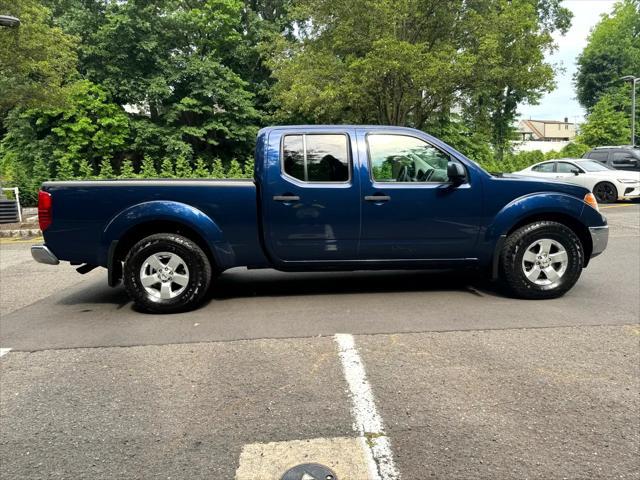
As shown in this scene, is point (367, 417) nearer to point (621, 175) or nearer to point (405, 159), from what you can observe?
point (405, 159)

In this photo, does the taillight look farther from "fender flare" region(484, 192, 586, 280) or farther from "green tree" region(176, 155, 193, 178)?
"green tree" region(176, 155, 193, 178)

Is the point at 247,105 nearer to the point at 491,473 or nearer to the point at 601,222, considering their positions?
the point at 601,222

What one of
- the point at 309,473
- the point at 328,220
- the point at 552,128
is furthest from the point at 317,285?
the point at 552,128

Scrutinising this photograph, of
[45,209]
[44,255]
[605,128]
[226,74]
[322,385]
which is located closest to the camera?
[322,385]

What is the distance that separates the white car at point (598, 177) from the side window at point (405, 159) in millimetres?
10863

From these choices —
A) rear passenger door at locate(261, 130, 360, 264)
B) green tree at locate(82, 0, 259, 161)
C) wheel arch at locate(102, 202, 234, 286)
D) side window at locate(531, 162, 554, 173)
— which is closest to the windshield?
side window at locate(531, 162, 554, 173)

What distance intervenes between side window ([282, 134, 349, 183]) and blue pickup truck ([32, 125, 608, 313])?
1cm

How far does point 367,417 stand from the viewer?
2.91 meters

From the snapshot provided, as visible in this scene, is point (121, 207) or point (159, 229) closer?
point (121, 207)

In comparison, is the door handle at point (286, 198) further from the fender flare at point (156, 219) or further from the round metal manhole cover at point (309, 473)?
the round metal manhole cover at point (309, 473)

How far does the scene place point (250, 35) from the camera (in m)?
27.1

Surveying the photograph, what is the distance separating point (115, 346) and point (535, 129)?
107157mm

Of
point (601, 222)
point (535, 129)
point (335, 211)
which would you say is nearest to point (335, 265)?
point (335, 211)

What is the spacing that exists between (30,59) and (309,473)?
14358 millimetres
